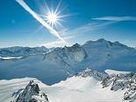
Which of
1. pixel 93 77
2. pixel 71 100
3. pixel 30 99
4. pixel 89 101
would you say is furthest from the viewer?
pixel 93 77

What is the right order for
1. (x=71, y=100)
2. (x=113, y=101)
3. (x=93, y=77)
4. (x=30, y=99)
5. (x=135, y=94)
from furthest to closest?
(x=93, y=77) < (x=71, y=100) < (x=113, y=101) < (x=135, y=94) < (x=30, y=99)

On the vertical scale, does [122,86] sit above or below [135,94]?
above

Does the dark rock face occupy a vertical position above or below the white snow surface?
below

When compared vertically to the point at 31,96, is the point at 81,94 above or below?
above

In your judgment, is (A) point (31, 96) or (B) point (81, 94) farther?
(B) point (81, 94)

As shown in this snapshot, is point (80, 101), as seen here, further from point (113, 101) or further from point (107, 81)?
point (107, 81)

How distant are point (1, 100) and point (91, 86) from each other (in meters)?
56.0

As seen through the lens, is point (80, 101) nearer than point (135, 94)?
No

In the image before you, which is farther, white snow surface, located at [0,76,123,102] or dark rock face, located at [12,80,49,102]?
white snow surface, located at [0,76,123,102]

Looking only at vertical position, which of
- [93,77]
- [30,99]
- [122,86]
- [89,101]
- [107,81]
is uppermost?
[93,77]

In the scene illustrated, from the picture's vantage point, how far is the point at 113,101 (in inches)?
3095

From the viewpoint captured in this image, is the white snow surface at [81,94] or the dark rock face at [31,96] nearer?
the dark rock face at [31,96]

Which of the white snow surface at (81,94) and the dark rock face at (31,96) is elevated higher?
the white snow surface at (81,94)

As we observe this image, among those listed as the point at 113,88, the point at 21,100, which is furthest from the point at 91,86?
the point at 21,100
